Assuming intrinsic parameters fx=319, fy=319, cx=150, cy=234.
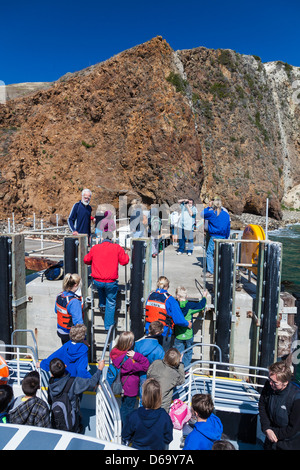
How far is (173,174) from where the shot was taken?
3203cm

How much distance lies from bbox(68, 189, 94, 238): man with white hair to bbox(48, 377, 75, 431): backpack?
14.6ft

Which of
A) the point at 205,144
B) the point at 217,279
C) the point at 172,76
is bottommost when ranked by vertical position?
the point at 217,279

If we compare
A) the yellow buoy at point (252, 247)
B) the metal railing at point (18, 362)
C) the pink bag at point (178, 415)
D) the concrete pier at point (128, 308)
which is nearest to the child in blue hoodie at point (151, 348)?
the pink bag at point (178, 415)

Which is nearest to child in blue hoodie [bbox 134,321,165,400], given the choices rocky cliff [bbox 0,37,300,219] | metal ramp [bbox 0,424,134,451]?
metal ramp [bbox 0,424,134,451]

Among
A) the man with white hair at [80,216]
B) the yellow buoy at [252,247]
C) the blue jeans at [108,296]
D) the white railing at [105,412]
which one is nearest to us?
the white railing at [105,412]

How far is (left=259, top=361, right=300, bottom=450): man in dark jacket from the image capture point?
3404mm

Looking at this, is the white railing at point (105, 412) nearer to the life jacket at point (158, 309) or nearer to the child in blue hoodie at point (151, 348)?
the child in blue hoodie at point (151, 348)

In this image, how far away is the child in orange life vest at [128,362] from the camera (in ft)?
13.9

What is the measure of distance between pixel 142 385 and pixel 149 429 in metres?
0.41

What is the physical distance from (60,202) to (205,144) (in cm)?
2363

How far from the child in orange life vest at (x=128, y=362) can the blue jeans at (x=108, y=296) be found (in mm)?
2239

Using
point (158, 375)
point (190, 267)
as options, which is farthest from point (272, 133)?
point (158, 375)

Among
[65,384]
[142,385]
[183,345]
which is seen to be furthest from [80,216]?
[142,385]
